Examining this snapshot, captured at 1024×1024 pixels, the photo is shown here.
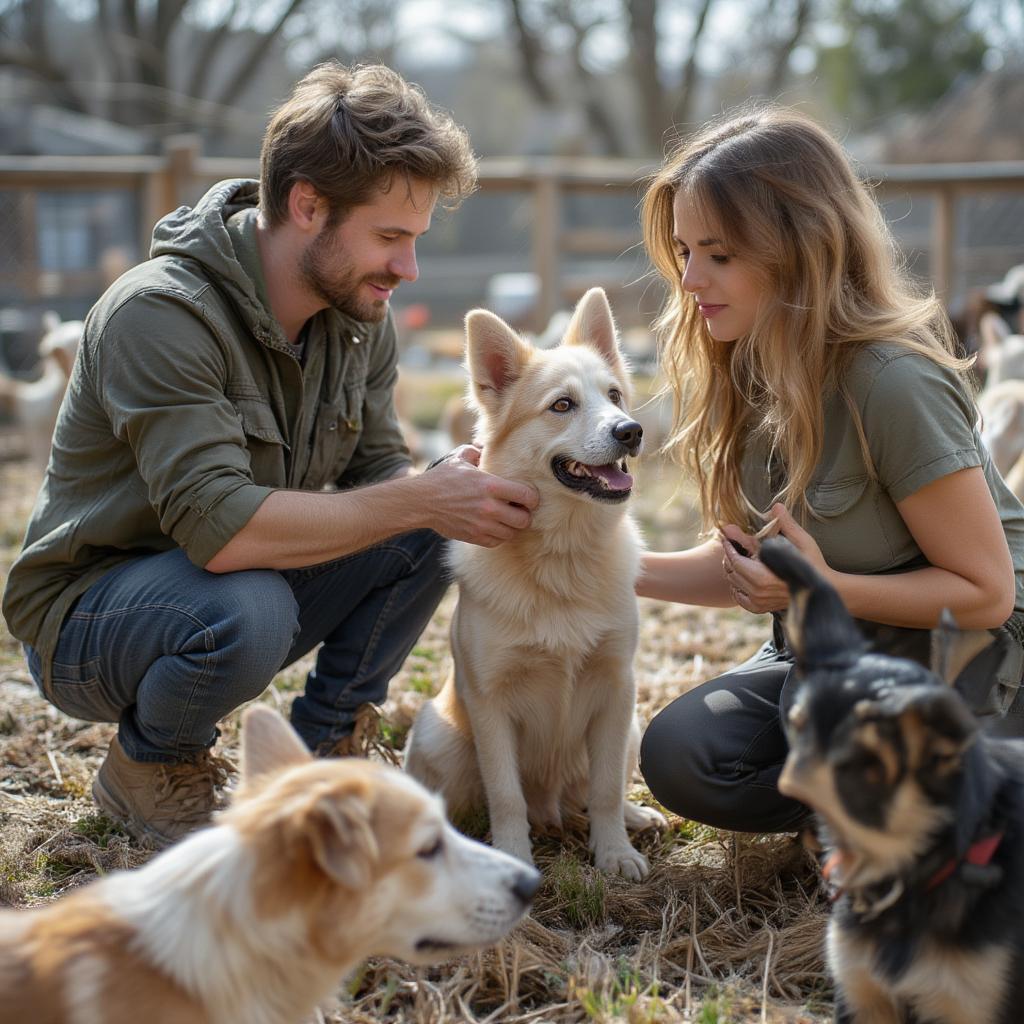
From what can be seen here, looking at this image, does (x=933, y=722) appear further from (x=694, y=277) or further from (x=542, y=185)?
(x=542, y=185)

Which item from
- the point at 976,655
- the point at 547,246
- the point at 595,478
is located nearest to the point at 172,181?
the point at 547,246

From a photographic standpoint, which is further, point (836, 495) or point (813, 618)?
point (836, 495)

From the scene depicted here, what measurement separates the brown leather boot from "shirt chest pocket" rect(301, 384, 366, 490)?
91 centimetres

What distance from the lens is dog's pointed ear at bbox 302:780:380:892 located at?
174cm

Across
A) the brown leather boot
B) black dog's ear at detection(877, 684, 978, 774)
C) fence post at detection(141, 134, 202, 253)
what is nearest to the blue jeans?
the brown leather boot

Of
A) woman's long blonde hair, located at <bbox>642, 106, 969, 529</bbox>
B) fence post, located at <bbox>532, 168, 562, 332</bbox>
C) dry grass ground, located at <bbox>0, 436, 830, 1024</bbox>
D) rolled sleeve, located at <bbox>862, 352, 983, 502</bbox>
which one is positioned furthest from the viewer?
fence post, located at <bbox>532, 168, 562, 332</bbox>

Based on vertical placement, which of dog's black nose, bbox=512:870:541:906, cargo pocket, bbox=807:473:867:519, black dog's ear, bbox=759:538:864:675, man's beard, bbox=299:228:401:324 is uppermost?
man's beard, bbox=299:228:401:324

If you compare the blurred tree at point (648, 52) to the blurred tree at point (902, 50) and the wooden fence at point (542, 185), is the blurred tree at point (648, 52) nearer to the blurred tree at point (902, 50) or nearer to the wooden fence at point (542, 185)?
the blurred tree at point (902, 50)

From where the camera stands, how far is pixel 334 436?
3492 mm

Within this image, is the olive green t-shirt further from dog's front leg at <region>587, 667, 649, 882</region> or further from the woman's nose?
dog's front leg at <region>587, 667, 649, 882</region>

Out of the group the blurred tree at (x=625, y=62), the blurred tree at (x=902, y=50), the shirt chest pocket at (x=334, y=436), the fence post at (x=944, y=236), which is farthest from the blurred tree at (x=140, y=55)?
the shirt chest pocket at (x=334, y=436)

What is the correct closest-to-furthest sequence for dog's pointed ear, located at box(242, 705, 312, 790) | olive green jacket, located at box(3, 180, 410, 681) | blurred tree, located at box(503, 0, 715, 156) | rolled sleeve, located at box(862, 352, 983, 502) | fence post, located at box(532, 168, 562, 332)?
dog's pointed ear, located at box(242, 705, 312, 790)
rolled sleeve, located at box(862, 352, 983, 502)
olive green jacket, located at box(3, 180, 410, 681)
fence post, located at box(532, 168, 562, 332)
blurred tree, located at box(503, 0, 715, 156)

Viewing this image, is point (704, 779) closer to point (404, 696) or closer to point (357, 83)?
point (404, 696)

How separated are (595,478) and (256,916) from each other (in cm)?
171
